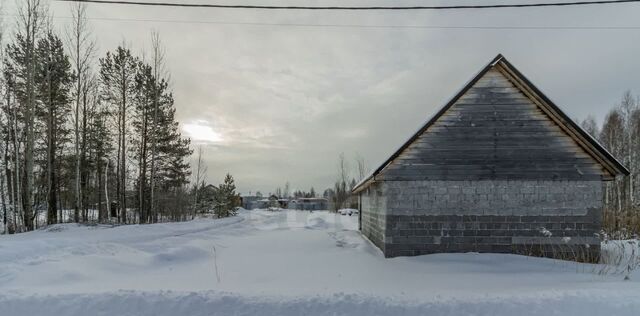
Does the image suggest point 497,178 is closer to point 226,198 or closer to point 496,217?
point 496,217

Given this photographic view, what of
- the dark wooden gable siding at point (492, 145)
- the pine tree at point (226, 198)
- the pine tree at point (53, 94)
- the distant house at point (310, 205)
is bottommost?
the distant house at point (310, 205)

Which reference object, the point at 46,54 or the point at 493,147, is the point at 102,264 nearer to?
the point at 493,147

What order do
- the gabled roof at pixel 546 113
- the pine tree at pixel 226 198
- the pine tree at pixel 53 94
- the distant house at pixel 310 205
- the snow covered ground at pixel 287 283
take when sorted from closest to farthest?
the snow covered ground at pixel 287 283 → the gabled roof at pixel 546 113 → the pine tree at pixel 53 94 → the pine tree at pixel 226 198 → the distant house at pixel 310 205

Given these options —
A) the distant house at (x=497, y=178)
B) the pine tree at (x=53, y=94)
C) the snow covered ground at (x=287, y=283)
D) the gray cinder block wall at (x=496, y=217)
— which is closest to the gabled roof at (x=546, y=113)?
the distant house at (x=497, y=178)

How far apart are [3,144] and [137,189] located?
1125 cm

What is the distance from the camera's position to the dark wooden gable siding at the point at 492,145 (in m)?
10.4

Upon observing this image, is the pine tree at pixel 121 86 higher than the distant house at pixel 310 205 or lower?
higher

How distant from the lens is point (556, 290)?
21.3ft

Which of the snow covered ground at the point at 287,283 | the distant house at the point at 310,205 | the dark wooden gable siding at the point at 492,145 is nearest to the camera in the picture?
the snow covered ground at the point at 287,283

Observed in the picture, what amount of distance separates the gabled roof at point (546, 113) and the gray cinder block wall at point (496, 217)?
2.28 feet

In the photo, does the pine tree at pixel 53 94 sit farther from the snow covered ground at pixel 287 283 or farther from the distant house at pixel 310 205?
the distant house at pixel 310 205

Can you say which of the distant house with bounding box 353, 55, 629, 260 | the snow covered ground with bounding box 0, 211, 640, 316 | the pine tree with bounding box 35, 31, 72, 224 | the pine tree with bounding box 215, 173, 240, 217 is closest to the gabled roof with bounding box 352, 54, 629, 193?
the distant house with bounding box 353, 55, 629, 260

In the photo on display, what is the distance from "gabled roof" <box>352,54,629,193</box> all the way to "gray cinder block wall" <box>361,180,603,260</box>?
70 centimetres

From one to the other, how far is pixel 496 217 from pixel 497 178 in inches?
42.9
